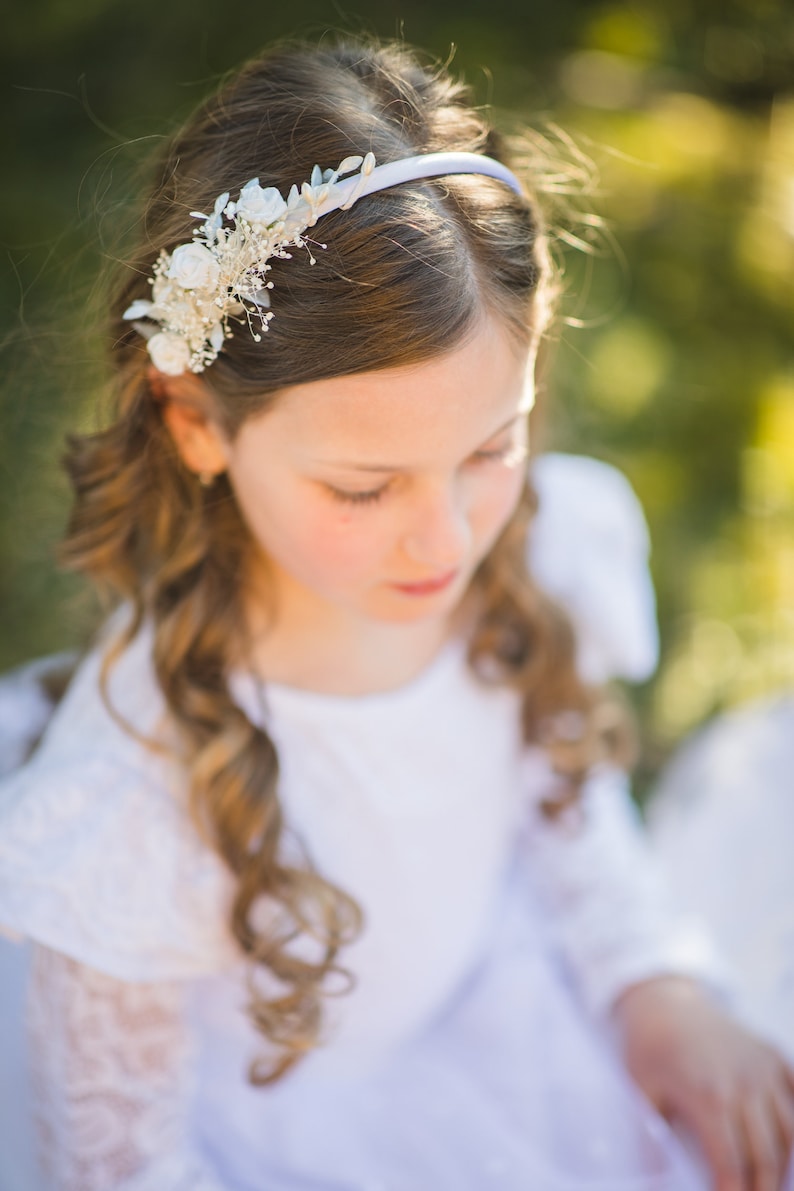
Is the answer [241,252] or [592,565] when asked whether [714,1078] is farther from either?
[241,252]

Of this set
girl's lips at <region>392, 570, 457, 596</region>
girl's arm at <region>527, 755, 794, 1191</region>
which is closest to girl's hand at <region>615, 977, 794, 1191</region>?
girl's arm at <region>527, 755, 794, 1191</region>

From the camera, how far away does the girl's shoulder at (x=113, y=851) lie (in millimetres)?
1130

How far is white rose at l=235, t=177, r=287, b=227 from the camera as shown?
980 mm

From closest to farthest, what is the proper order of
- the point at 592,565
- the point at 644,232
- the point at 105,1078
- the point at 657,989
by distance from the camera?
the point at 105,1078, the point at 657,989, the point at 592,565, the point at 644,232

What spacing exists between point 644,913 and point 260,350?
0.97 m

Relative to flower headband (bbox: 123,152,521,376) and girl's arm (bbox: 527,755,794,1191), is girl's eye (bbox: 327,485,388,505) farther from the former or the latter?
girl's arm (bbox: 527,755,794,1191)

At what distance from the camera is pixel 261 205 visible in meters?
0.98

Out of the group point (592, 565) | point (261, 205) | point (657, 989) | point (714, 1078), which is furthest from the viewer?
point (592, 565)

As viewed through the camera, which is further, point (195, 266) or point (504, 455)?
point (504, 455)

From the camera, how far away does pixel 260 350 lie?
104 centimetres

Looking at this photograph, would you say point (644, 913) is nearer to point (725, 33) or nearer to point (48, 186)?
point (48, 186)

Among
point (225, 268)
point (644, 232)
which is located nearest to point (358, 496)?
point (225, 268)

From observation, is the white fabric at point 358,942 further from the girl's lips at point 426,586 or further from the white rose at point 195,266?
the white rose at point 195,266

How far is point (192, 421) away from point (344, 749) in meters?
0.44
